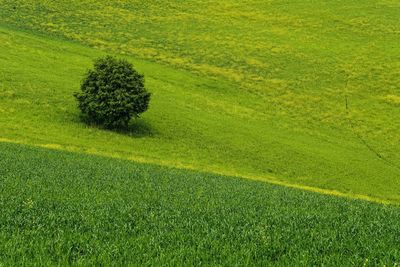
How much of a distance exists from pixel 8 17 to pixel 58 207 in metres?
81.7

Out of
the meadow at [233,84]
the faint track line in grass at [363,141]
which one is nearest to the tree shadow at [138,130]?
the meadow at [233,84]

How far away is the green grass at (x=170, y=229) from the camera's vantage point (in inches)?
368

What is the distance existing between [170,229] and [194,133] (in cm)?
3804

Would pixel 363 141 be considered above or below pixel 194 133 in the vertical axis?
below

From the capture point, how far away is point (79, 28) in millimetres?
85938

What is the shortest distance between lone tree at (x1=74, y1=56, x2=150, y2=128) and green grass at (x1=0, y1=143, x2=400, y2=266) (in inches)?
1015

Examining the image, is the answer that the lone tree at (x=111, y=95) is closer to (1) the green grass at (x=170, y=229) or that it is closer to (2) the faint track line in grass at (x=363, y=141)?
(1) the green grass at (x=170, y=229)

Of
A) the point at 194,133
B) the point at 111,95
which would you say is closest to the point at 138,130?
the point at 111,95

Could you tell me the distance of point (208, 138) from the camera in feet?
162

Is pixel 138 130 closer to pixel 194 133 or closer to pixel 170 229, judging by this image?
pixel 194 133

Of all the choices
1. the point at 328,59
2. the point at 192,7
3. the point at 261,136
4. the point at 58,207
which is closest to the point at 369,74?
the point at 328,59

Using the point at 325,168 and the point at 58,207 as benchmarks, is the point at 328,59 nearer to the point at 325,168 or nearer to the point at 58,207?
the point at 325,168

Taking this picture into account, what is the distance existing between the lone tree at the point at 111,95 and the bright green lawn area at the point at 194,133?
154 centimetres

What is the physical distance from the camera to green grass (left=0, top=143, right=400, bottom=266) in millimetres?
9344
